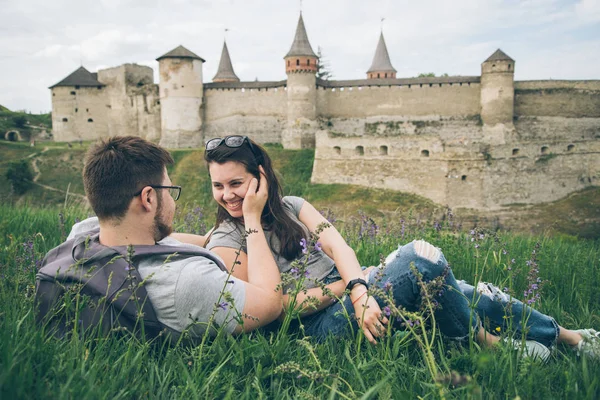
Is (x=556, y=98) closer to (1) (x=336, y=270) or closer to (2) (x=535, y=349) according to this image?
(1) (x=336, y=270)

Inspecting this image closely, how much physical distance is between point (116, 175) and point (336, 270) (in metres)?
1.56

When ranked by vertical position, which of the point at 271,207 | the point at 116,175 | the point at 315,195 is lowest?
the point at 315,195

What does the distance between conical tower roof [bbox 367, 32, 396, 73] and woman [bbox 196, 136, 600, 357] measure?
41.5 metres

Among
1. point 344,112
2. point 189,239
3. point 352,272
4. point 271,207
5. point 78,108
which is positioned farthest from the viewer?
point 78,108

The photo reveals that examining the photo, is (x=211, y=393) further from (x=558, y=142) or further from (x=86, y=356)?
(x=558, y=142)

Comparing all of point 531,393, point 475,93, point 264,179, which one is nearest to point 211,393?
point 531,393

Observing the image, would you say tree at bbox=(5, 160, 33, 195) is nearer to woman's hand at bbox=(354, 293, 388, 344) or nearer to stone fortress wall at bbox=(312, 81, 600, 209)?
stone fortress wall at bbox=(312, 81, 600, 209)

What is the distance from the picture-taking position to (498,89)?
32125 millimetres

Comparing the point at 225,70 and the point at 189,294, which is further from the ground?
the point at 225,70

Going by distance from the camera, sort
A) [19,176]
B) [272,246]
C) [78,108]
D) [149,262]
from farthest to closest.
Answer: [78,108] < [19,176] < [272,246] < [149,262]

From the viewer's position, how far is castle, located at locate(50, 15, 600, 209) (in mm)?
24859

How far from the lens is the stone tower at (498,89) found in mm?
32031

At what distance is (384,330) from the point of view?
2.28 meters

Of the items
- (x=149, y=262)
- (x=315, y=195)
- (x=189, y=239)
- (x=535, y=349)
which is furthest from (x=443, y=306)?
(x=315, y=195)
